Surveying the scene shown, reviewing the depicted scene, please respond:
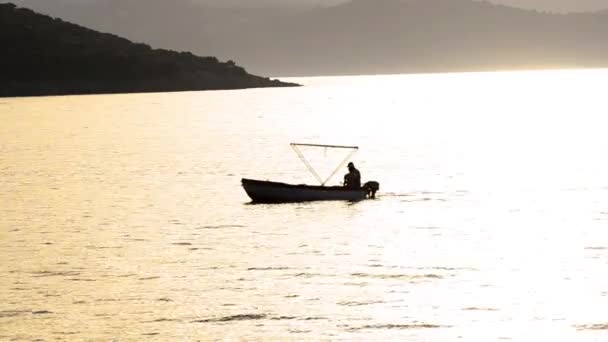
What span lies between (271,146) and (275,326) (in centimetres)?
10982

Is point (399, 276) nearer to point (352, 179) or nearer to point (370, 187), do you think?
point (352, 179)

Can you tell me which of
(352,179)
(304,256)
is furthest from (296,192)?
(304,256)

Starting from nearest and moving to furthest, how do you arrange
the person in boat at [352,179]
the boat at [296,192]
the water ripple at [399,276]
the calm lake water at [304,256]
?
the calm lake water at [304,256] → the water ripple at [399,276] → the person in boat at [352,179] → the boat at [296,192]

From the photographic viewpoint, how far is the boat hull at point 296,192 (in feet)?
218

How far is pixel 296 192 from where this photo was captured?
6681 centimetres

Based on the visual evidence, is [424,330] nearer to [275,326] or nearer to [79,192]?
[275,326]

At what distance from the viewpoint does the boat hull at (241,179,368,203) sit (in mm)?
66438

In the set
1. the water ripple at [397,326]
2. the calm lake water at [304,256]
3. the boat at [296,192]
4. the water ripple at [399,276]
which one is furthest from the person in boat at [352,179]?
the water ripple at [397,326]

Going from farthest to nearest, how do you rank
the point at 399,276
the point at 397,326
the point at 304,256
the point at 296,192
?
the point at 296,192 → the point at 304,256 → the point at 399,276 → the point at 397,326

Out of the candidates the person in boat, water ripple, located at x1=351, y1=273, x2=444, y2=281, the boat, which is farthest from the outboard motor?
water ripple, located at x1=351, y1=273, x2=444, y2=281

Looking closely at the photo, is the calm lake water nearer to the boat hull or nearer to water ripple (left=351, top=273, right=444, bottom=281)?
water ripple (left=351, top=273, right=444, bottom=281)

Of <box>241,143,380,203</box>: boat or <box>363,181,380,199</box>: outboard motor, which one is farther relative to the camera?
<box>363,181,380,199</box>: outboard motor

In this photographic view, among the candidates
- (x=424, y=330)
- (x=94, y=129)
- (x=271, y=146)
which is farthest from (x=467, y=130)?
(x=424, y=330)

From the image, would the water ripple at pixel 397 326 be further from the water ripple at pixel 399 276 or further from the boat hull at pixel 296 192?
the boat hull at pixel 296 192
